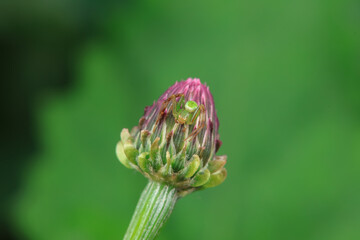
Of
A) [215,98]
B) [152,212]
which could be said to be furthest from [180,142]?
[215,98]

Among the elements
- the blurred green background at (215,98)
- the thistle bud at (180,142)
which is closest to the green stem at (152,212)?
the thistle bud at (180,142)

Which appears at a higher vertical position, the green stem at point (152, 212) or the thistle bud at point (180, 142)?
the thistle bud at point (180, 142)

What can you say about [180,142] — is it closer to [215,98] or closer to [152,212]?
[152,212]

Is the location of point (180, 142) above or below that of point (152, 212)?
above

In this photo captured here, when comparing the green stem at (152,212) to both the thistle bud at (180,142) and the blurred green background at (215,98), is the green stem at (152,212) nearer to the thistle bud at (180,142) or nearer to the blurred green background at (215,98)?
the thistle bud at (180,142)

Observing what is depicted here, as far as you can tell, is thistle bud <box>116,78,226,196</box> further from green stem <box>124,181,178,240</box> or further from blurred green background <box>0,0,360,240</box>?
blurred green background <box>0,0,360,240</box>
